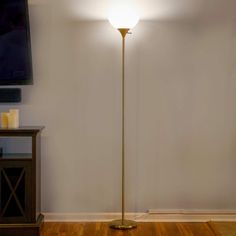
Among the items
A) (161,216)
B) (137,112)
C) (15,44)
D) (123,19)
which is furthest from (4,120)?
(161,216)

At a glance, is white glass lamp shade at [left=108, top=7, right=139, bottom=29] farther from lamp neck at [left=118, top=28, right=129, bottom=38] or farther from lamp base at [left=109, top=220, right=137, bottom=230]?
lamp base at [left=109, top=220, right=137, bottom=230]

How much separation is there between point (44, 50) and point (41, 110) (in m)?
0.53

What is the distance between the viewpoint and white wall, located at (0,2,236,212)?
13.5ft

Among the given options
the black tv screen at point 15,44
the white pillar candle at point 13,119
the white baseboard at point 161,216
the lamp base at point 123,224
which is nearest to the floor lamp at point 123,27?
the lamp base at point 123,224

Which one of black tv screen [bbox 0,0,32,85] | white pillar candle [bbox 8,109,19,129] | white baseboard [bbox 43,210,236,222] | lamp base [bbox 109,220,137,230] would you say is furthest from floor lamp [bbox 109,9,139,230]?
white pillar candle [bbox 8,109,19,129]

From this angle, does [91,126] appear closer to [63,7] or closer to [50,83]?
[50,83]

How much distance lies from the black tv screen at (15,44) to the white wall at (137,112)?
5.9 inches

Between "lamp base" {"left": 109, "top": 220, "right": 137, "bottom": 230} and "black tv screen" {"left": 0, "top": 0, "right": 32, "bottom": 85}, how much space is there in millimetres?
1414

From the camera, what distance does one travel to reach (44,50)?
412 centimetres

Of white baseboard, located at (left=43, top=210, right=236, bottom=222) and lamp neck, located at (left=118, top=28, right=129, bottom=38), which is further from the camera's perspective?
white baseboard, located at (left=43, top=210, right=236, bottom=222)

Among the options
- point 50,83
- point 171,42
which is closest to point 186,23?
point 171,42

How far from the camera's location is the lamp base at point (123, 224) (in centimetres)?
397

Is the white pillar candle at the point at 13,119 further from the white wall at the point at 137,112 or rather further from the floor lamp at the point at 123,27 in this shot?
the floor lamp at the point at 123,27

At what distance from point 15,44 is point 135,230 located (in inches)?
73.2
